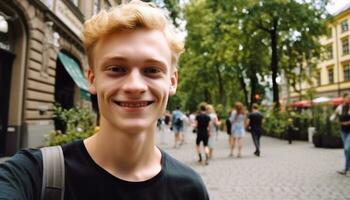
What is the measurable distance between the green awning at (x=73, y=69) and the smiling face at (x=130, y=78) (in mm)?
12302

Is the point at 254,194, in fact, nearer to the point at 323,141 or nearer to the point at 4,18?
the point at 4,18

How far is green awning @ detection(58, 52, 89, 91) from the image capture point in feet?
43.7

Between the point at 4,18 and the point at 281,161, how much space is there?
9.34 metres

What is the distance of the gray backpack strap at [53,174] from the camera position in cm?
119

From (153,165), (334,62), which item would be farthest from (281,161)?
(334,62)

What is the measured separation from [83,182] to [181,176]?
0.43 m

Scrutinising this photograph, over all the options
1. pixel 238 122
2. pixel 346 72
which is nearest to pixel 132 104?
pixel 238 122

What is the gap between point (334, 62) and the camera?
177 feet

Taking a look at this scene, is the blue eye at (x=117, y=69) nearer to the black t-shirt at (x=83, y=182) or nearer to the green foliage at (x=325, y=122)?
the black t-shirt at (x=83, y=182)

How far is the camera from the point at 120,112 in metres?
1.23

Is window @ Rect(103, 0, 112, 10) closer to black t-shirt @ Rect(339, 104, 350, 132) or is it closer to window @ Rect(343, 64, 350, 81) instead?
black t-shirt @ Rect(339, 104, 350, 132)

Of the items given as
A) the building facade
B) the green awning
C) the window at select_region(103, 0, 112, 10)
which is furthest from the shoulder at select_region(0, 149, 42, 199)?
the green awning

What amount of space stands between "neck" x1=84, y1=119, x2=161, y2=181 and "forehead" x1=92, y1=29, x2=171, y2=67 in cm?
26

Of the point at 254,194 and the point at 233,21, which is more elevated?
the point at 233,21
